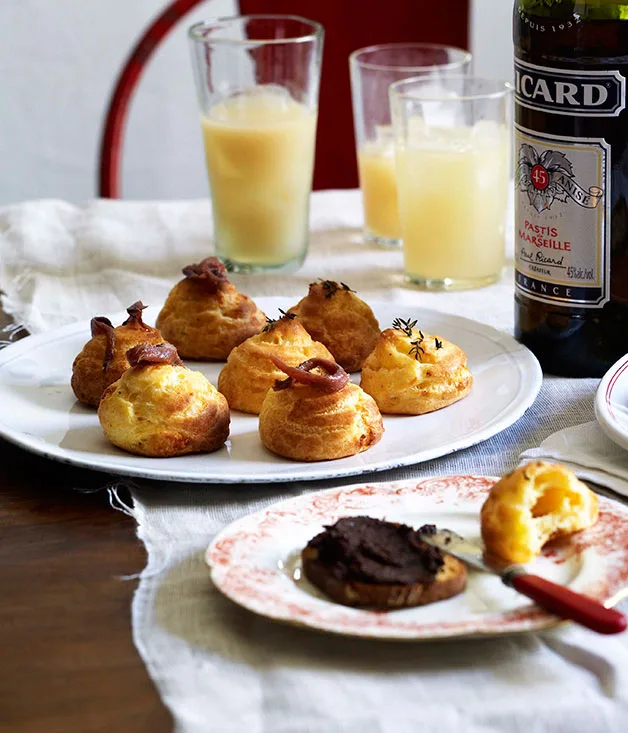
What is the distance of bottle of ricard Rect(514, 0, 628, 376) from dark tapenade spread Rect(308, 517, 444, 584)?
51 centimetres

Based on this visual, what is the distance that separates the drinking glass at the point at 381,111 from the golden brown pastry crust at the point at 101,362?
68 centimetres

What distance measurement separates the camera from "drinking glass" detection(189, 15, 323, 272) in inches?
68.5

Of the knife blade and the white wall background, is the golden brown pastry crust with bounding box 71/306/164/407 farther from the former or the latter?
the white wall background

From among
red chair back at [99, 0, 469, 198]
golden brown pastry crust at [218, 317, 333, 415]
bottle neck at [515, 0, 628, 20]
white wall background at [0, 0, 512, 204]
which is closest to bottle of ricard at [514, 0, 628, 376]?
bottle neck at [515, 0, 628, 20]

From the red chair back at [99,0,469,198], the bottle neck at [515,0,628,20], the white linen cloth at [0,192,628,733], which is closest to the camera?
the white linen cloth at [0,192,628,733]

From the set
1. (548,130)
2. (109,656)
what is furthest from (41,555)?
(548,130)

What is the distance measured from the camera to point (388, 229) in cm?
190

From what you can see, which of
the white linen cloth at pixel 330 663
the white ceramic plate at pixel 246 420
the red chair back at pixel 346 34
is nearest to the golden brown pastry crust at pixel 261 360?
the white ceramic plate at pixel 246 420

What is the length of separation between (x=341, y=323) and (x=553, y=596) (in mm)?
645

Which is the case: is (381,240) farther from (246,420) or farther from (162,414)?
(162,414)

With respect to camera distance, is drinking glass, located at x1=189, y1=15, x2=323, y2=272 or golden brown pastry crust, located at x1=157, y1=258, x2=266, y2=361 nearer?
golden brown pastry crust, located at x1=157, y1=258, x2=266, y2=361

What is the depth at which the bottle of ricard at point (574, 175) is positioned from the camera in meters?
1.18

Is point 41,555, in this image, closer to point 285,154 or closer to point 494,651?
point 494,651

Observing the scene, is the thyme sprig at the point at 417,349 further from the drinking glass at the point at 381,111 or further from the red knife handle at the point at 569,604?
the drinking glass at the point at 381,111
